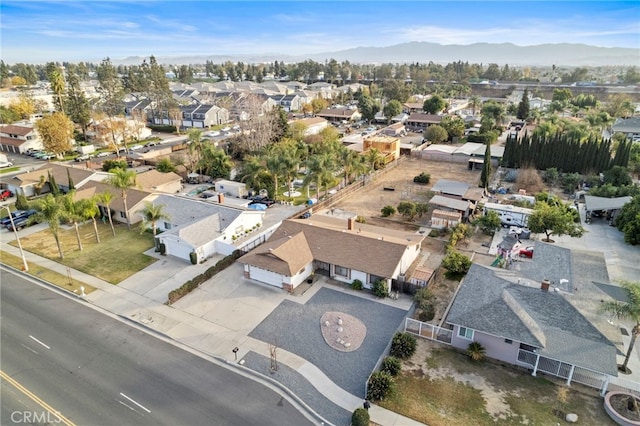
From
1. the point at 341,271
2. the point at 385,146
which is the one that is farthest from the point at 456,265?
the point at 385,146

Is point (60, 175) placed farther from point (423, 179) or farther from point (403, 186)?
point (423, 179)

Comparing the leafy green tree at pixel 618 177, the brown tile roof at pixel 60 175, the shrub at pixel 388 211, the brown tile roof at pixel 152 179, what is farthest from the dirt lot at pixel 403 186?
the brown tile roof at pixel 60 175

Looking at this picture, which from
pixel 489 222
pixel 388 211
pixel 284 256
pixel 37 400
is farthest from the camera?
pixel 388 211

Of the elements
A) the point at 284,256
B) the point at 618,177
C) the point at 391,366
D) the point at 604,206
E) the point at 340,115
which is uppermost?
the point at 340,115

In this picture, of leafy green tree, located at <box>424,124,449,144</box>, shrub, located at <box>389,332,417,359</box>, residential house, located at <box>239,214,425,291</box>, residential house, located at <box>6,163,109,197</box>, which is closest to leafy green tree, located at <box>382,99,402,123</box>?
leafy green tree, located at <box>424,124,449,144</box>

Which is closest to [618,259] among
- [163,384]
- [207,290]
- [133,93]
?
[207,290]

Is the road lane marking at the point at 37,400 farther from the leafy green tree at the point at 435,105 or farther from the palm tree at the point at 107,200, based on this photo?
the leafy green tree at the point at 435,105
